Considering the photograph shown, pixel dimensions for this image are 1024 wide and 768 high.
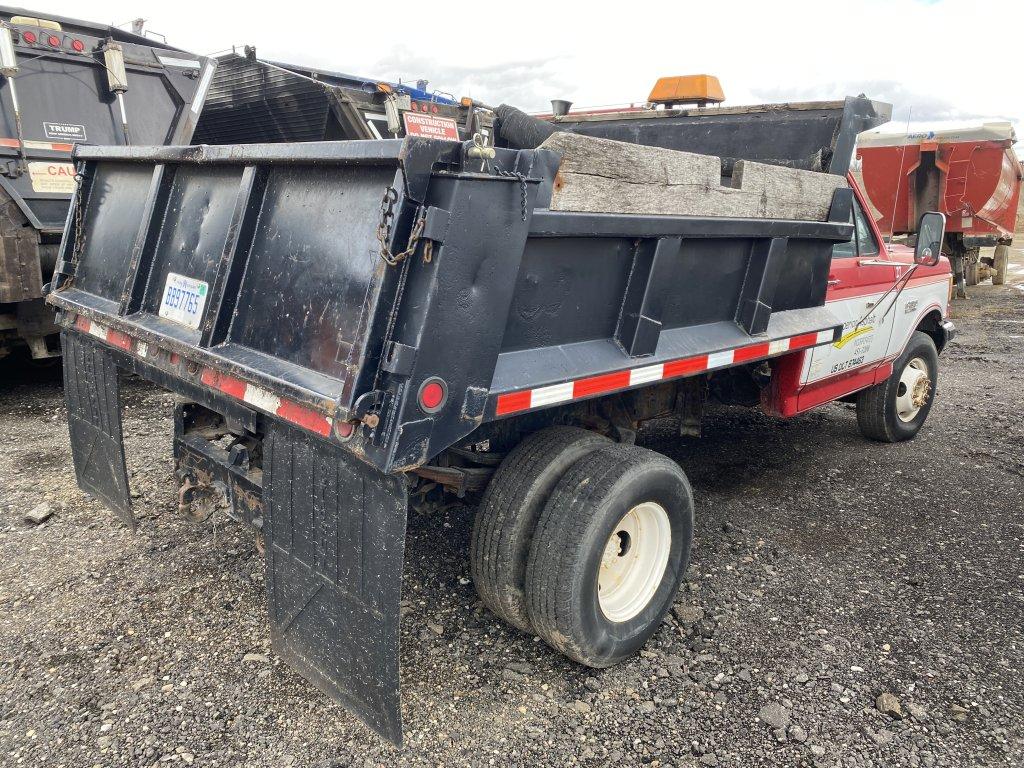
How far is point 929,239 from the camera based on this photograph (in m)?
4.56

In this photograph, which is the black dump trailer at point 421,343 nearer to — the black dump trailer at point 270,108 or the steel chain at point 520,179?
the steel chain at point 520,179

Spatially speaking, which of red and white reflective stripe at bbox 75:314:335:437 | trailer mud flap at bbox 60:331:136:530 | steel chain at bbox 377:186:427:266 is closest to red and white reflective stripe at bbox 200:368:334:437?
red and white reflective stripe at bbox 75:314:335:437

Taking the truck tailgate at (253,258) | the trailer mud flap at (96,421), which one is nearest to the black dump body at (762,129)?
the truck tailgate at (253,258)

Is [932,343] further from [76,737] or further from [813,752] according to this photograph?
[76,737]

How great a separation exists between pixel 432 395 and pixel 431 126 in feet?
17.1

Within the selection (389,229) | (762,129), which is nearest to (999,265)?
(762,129)


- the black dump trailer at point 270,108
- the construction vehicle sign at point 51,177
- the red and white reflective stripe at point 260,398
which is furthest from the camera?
the construction vehicle sign at point 51,177

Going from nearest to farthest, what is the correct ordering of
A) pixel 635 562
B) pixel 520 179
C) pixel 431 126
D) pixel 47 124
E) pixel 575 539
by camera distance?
pixel 520 179 < pixel 575 539 < pixel 635 562 < pixel 47 124 < pixel 431 126

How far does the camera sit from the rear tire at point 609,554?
2.60 meters

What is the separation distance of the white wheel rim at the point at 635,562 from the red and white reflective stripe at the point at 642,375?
0.52 m

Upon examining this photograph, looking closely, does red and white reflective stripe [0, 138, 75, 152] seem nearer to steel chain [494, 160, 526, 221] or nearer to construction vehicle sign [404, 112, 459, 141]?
construction vehicle sign [404, 112, 459, 141]

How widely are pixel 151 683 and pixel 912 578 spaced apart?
3.42 metres

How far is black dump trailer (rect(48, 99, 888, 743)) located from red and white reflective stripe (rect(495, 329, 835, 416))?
1 cm

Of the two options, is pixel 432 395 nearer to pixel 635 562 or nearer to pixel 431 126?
pixel 635 562
